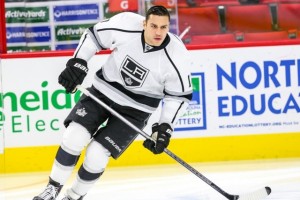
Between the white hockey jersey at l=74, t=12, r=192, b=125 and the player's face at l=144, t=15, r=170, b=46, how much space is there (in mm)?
99

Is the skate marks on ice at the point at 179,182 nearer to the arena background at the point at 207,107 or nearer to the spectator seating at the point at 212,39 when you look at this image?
the arena background at the point at 207,107

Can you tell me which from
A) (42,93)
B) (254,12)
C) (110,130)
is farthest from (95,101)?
(254,12)

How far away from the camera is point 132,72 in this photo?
421 centimetres

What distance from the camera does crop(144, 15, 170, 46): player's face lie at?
4047mm

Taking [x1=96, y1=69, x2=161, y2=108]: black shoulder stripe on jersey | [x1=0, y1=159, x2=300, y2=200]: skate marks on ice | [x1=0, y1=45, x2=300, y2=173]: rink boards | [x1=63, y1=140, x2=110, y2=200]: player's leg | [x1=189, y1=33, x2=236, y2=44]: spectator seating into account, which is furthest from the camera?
[x1=189, y1=33, x2=236, y2=44]: spectator seating

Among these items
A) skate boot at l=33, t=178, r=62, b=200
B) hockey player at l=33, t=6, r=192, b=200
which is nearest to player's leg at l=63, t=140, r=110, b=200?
hockey player at l=33, t=6, r=192, b=200

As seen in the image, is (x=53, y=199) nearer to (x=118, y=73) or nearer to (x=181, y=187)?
(x=118, y=73)

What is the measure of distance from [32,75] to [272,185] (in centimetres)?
190

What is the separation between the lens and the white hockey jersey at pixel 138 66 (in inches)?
165

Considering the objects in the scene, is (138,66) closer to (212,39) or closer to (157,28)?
(157,28)

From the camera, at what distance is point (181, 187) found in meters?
5.30

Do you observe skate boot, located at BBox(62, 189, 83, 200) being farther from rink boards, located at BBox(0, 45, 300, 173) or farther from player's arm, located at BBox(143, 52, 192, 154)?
rink boards, located at BBox(0, 45, 300, 173)

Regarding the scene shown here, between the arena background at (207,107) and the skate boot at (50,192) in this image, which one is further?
the arena background at (207,107)

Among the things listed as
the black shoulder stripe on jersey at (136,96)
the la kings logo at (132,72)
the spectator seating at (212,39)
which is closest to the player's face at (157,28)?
the la kings logo at (132,72)
